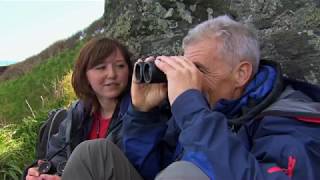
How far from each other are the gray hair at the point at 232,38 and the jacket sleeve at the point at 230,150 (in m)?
0.38

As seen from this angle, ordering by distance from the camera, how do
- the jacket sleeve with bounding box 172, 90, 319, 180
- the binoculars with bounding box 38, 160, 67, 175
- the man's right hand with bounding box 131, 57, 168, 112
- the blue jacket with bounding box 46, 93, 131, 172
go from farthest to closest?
the blue jacket with bounding box 46, 93, 131, 172
the binoculars with bounding box 38, 160, 67, 175
the man's right hand with bounding box 131, 57, 168, 112
the jacket sleeve with bounding box 172, 90, 319, 180

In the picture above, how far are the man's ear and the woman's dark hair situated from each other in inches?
49.3

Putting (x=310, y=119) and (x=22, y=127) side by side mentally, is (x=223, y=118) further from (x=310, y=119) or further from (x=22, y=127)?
(x=22, y=127)

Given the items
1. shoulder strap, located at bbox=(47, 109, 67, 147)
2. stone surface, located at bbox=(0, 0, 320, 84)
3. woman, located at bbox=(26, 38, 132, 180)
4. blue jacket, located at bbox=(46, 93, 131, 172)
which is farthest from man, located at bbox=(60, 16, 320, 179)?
shoulder strap, located at bbox=(47, 109, 67, 147)

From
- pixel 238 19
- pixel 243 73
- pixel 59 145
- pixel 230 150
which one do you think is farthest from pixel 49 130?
pixel 230 150

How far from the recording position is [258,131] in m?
2.35

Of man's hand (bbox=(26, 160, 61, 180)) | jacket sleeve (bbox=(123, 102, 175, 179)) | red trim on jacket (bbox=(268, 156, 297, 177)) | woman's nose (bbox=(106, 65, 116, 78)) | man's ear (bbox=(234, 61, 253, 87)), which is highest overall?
man's ear (bbox=(234, 61, 253, 87))

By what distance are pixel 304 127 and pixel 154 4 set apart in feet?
6.54

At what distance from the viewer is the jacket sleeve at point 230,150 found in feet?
6.92

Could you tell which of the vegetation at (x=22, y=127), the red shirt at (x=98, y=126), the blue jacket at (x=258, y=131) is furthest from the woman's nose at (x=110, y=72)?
the vegetation at (x=22, y=127)

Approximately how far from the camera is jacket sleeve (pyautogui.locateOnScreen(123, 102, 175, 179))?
9.50 feet

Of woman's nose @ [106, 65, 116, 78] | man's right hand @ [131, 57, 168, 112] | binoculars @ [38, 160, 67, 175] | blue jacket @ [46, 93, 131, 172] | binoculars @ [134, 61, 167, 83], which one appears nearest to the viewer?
binoculars @ [134, 61, 167, 83]

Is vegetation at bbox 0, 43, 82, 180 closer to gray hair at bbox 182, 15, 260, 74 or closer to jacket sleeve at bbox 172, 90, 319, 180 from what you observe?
gray hair at bbox 182, 15, 260, 74

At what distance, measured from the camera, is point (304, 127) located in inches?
87.4
